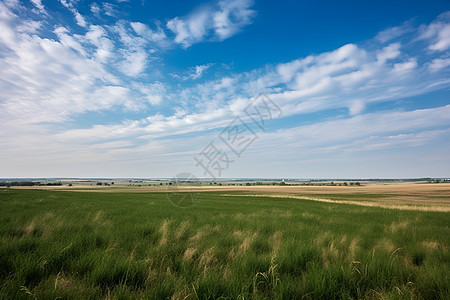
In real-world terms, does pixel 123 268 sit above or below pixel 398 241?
above

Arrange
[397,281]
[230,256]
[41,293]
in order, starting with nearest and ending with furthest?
[41,293] → [397,281] → [230,256]

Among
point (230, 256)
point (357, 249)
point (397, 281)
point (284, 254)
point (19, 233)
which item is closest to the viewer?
point (397, 281)

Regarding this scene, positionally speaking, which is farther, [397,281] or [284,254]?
[284,254]

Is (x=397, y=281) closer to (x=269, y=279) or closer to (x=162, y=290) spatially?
(x=269, y=279)

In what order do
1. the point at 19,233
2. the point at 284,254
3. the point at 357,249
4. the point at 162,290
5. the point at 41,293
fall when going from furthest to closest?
the point at 19,233, the point at 357,249, the point at 284,254, the point at 162,290, the point at 41,293

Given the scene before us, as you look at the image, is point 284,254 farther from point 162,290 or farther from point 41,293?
point 41,293

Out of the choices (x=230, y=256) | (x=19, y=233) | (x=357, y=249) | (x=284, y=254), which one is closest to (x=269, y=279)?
(x=284, y=254)

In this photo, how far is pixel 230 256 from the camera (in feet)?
21.8

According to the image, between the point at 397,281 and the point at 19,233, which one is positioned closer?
the point at 397,281

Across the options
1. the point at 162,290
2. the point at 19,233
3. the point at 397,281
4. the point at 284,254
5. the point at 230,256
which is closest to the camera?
the point at 162,290

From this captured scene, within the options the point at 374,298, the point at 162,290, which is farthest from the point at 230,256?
the point at 374,298

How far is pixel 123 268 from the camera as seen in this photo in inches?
201

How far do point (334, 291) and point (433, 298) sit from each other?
1.88 metres

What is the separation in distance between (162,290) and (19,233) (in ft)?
27.2
